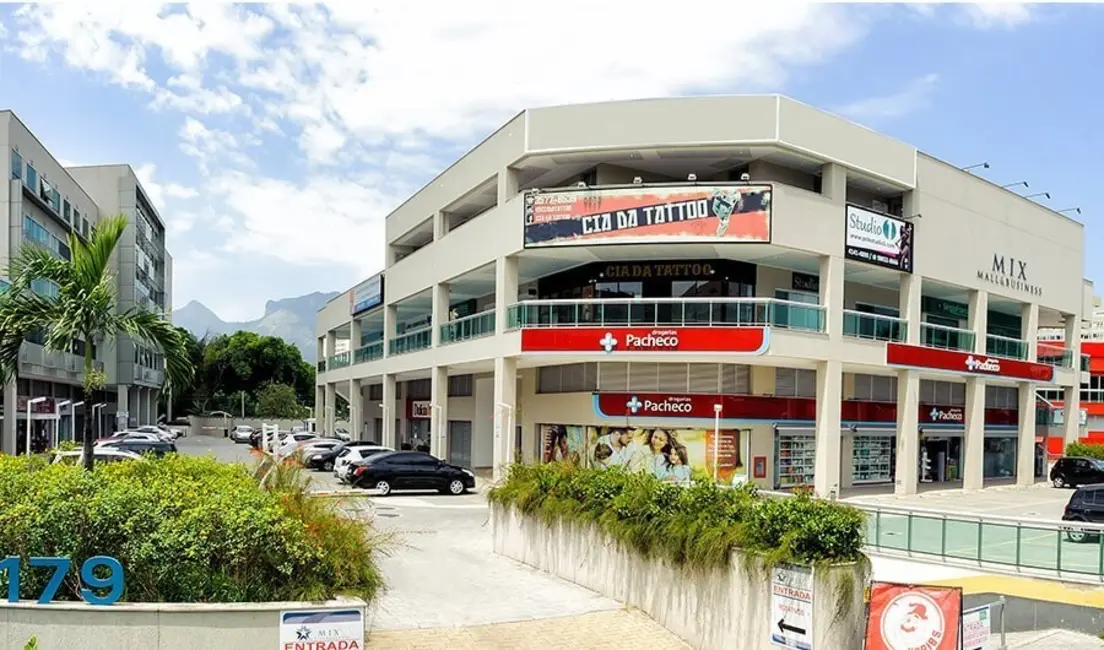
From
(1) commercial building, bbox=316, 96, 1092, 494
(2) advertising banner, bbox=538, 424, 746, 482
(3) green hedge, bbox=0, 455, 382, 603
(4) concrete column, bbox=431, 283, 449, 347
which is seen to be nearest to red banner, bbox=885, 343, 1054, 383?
(1) commercial building, bbox=316, 96, 1092, 494

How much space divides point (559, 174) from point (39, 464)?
83.8 feet

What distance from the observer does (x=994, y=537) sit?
1524 centimetres

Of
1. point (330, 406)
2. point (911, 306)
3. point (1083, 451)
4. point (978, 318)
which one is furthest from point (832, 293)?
point (330, 406)

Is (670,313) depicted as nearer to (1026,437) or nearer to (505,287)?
(505,287)

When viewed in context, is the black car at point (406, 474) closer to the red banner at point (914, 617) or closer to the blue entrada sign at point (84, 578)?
the blue entrada sign at point (84, 578)

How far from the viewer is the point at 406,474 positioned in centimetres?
3128

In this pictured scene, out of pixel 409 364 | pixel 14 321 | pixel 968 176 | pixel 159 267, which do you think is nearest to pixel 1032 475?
pixel 968 176

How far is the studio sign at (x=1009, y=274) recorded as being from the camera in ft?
129

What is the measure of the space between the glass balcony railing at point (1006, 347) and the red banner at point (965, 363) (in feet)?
0.99

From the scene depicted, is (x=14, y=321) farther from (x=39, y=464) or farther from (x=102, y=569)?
(x=102, y=569)

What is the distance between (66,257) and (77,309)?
42099 mm

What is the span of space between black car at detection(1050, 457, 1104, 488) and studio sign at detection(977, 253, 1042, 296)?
770 centimetres

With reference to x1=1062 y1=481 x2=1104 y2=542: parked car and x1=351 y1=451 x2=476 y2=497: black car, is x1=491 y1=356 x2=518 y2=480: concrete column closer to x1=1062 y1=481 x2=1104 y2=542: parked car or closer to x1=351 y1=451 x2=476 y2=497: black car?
x1=351 y1=451 x2=476 y2=497: black car

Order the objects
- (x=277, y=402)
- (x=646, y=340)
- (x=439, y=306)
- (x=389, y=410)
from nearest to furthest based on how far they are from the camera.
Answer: (x=646, y=340), (x=439, y=306), (x=389, y=410), (x=277, y=402)
